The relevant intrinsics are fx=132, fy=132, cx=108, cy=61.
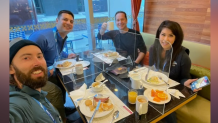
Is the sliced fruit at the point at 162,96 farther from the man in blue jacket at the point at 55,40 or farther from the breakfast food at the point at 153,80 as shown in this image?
the man in blue jacket at the point at 55,40

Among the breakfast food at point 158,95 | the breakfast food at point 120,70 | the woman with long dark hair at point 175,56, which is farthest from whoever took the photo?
the breakfast food at point 120,70

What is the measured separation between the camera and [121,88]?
1.18m

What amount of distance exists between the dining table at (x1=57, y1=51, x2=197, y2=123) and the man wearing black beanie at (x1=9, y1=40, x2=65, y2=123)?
271 mm

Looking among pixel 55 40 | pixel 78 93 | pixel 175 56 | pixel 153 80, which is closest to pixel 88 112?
pixel 78 93

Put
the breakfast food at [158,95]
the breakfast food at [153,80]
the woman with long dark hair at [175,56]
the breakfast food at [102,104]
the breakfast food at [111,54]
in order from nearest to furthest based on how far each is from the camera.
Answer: the breakfast food at [102,104]
the breakfast food at [158,95]
the breakfast food at [153,80]
the woman with long dark hair at [175,56]
the breakfast food at [111,54]

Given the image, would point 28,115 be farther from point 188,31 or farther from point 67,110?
point 188,31

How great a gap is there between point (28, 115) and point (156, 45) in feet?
3.73

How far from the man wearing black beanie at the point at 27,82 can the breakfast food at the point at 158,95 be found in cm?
73

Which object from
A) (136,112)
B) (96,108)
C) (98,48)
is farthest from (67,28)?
(136,112)

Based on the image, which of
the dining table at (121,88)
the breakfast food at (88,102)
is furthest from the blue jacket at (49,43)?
the breakfast food at (88,102)

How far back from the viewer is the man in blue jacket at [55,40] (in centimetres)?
175

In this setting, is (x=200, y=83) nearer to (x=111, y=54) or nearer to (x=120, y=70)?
(x=120, y=70)

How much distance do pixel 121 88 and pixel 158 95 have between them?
0.31 m

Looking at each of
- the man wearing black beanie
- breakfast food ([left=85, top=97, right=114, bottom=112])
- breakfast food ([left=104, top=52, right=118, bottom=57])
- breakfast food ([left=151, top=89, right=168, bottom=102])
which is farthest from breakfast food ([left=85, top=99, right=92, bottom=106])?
breakfast food ([left=104, top=52, right=118, bottom=57])
